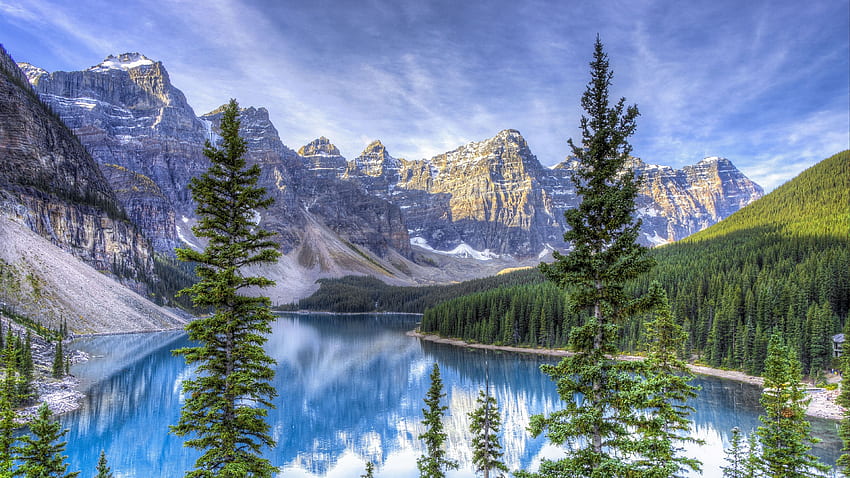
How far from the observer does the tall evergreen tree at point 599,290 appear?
32.3ft

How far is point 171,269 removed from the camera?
577 feet

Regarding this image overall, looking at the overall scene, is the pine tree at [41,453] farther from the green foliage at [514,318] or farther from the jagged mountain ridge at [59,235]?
the jagged mountain ridge at [59,235]

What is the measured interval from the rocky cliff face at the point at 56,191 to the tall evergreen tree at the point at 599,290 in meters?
118

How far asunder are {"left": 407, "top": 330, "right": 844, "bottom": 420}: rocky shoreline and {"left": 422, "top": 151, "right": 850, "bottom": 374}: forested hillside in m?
2.01

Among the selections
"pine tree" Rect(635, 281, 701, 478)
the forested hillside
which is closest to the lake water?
the forested hillside

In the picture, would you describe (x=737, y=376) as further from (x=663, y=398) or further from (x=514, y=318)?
(x=663, y=398)

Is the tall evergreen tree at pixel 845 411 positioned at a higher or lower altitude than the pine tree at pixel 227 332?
lower

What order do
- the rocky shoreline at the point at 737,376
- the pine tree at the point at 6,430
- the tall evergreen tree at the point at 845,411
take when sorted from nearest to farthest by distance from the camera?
the pine tree at the point at 6,430 → the tall evergreen tree at the point at 845,411 → the rocky shoreline at the point at 737,376

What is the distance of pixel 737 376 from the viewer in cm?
6109

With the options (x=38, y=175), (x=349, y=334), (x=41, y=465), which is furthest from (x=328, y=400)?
(x=38, y=175)

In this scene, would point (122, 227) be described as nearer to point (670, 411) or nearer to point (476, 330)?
point (476, 330)

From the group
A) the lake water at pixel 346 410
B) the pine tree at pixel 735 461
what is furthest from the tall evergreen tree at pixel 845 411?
the lake water at pixel 346 410

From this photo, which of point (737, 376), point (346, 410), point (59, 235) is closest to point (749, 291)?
point (737, 376)

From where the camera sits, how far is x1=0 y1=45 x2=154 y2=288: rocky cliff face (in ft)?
343
